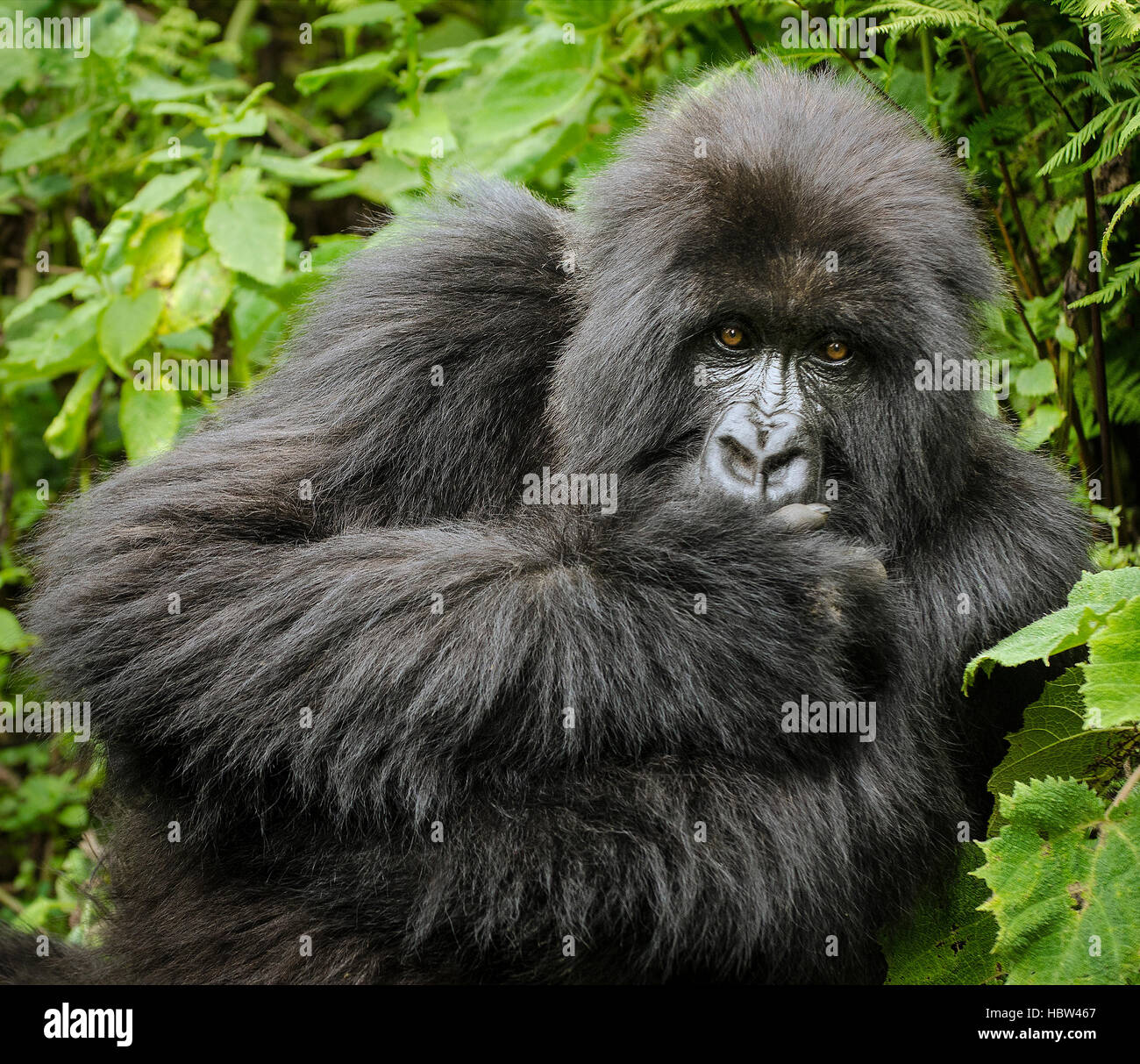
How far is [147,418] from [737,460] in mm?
2672

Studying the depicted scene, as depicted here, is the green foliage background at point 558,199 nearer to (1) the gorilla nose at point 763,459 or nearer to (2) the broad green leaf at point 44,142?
(2) the broad green leaf at point 44,142

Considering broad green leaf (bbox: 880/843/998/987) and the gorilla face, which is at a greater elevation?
the gorilla face

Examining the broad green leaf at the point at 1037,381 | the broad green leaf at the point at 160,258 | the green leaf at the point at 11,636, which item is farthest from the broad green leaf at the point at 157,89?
the broad green leaf at the point at 1037,381

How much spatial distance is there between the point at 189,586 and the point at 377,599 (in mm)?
474

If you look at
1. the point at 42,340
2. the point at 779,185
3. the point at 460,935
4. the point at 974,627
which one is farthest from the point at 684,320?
the point at 42,340

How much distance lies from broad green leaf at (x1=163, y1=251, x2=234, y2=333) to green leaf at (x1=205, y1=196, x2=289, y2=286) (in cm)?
12

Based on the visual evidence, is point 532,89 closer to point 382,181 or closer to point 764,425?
point 382,181

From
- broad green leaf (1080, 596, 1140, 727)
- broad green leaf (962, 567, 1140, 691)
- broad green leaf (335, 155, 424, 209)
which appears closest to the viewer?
broad green leaf (1080, 596, 1140, 727)

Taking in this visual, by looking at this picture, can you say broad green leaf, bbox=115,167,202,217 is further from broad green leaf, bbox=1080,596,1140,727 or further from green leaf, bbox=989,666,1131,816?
broad green leaf, bbox=1080,596,1140,727

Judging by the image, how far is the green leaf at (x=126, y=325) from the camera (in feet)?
15.7

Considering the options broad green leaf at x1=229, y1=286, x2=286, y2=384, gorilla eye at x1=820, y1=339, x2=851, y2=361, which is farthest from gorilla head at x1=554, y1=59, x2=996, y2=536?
broad green leaf at x1=229, y1=286, x2=286, y2=384

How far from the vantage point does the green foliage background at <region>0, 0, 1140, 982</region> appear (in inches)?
102
